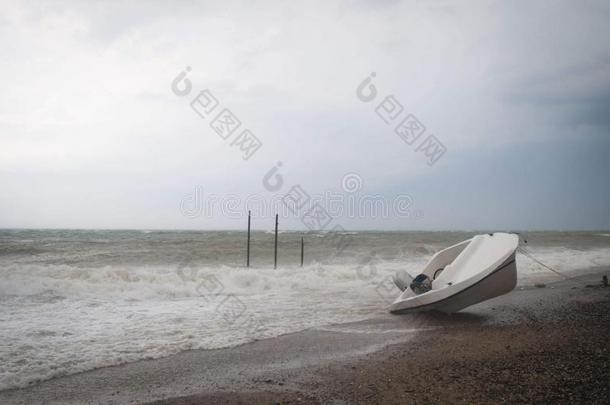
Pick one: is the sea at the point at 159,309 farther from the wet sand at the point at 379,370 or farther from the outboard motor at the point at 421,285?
the outboard motor at the point at 421,285

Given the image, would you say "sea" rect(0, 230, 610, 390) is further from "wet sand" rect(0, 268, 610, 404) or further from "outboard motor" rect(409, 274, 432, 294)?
"outboard motor" rect(409, 274, 432, 294)

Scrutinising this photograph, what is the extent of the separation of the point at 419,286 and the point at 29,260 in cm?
2073

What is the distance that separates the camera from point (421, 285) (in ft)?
27.4

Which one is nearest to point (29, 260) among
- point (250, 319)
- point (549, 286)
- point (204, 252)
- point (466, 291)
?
point (204, 252)

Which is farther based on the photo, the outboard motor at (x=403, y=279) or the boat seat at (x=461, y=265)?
the outboard motor at (x=403, y=279)

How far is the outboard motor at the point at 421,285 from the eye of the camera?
8.33 meters

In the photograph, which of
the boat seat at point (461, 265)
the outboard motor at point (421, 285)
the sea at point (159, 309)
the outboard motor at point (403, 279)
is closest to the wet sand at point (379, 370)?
the sea at point (159, 309)

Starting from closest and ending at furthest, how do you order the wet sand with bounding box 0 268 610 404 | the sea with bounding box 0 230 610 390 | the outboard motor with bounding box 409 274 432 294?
the wet sand with bounding box 0 268 610 404 < the sea with bounding box 0 230 610 390 < the outboard motor with bounding box 409 274 432 294

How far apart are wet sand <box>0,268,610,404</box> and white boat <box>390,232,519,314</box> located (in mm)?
626

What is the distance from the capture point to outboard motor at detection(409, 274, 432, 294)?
833 cm

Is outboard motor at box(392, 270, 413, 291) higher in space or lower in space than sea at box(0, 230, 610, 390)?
higher

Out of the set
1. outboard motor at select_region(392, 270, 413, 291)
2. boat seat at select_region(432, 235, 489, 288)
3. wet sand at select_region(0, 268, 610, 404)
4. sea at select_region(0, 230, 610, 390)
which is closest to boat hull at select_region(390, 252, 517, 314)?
wet sand at select_region(0, 268, 610, 404)

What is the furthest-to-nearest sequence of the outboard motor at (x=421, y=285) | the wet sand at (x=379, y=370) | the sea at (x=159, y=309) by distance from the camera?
the outboard motor at (x=421, y=285) < the sea at (x=159, y=309) < the wet sand at (x=379, y=370)

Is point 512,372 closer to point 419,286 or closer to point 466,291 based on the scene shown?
point 466,291
